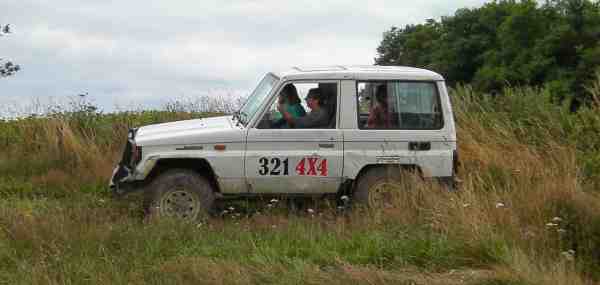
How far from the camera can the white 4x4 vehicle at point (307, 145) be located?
8.74 meters

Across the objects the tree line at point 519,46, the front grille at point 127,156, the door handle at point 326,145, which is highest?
the tree line at point 519,46

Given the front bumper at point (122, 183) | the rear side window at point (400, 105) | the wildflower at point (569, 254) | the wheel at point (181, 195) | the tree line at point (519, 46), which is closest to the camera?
the wildflower at point (569, 254)

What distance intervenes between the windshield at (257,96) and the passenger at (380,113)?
114cm

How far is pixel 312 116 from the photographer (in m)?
8.97

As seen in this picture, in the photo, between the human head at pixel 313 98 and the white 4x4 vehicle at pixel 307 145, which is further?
the human head at pixel 313 98

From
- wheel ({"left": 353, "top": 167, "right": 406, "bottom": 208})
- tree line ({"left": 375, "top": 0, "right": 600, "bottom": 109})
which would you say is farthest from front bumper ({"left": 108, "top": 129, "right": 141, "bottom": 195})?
tree line ({"left": 375, "top": 0, "right": 600, "bottom": 109})

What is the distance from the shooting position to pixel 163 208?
8695 millimetres

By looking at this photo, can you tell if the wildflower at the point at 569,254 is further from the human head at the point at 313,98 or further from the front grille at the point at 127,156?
the front grille at the point at 127,156

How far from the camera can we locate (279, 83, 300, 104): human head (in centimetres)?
892

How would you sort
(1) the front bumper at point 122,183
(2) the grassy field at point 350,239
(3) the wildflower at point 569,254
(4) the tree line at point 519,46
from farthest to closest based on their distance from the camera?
(4) the tree line at point 519,46 < (1) the front bumper at point 122,183 < (2) the grassy field at point 350,239 < (3) the wildflower at point 569,254

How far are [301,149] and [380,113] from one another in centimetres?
100

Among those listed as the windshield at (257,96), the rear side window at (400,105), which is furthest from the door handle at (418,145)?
the windshield at (257,96)

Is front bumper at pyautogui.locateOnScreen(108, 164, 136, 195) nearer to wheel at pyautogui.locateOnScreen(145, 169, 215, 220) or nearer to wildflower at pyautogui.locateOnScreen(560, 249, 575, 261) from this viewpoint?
wheel at pyautogui.locateOnScreen(145, 169, 215, 220)

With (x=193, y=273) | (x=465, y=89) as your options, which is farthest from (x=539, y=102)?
(x=193, y=273)
